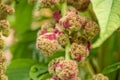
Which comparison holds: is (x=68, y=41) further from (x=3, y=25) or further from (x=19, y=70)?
(x=19, y=70)

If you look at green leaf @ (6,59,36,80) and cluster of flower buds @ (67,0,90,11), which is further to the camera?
green leaf @ (6,59,36,80)

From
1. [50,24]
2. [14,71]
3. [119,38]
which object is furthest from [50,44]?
[119,38]

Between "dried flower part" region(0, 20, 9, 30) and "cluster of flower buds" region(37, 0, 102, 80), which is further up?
"dried flower part" region(0, 20, 9, 30)

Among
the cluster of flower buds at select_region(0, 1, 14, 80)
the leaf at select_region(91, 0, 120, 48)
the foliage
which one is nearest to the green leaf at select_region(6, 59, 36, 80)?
the foliage

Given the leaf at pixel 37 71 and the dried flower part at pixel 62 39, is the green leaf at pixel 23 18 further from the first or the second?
the dried flower part at pixel 62 39

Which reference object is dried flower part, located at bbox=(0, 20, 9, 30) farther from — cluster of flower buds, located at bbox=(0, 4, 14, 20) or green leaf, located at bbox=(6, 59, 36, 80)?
green leaf, located at bbox=(6, 59, 36, 80)

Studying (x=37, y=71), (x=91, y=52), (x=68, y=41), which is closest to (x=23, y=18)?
(x=91, y=52)

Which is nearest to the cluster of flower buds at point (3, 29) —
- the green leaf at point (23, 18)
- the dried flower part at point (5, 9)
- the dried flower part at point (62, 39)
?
the dried flower part at point (5, 9)
